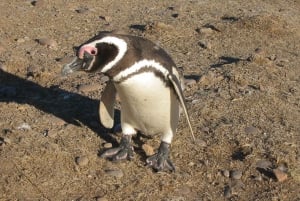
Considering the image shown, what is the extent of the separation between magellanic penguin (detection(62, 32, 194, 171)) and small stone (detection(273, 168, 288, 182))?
62cm

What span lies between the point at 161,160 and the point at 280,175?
0.72 m

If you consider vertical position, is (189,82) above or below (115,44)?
below

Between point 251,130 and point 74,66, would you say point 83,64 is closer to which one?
point 74,66

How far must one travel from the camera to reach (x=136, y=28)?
6195 mm

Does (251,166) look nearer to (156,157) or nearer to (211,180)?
(211,180)

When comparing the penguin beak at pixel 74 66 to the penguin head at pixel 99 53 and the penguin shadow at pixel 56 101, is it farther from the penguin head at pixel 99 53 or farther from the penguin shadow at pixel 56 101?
the penguin shadow at pixel 56 101

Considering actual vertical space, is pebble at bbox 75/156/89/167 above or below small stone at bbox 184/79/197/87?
above

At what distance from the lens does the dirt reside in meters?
3.55

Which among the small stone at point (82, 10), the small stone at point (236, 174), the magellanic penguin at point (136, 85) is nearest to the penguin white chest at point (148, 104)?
the magellanic penguin at point (136, 85)

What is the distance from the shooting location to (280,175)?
3.62 metres

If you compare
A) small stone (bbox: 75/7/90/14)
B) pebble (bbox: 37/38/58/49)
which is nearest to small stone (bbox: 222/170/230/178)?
pebble (bbox: 37/38/58/49)

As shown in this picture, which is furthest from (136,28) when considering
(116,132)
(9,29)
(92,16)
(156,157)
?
(156,157)

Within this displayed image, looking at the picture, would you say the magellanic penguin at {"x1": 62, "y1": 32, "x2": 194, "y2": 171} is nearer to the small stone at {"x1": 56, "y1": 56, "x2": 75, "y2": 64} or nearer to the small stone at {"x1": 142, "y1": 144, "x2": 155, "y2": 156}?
the small stone at {"x1": 142, "y1": 144, "x2": 155, "y2": 156}

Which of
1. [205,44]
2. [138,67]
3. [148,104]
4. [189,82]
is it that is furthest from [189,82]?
[138,67]
